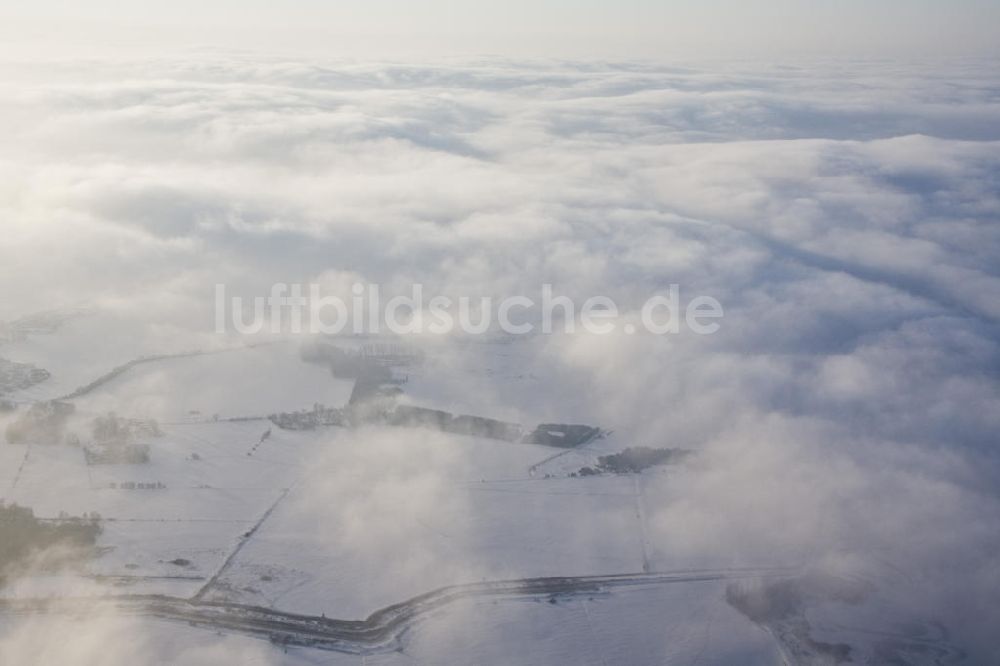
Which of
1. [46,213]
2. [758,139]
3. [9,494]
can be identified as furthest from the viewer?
[758,139]

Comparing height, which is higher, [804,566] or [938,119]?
[938,119]

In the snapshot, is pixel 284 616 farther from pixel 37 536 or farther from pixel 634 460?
pixel 634 460

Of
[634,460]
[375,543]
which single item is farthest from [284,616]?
[634,460]

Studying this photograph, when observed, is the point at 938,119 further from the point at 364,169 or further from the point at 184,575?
the point at 184,575

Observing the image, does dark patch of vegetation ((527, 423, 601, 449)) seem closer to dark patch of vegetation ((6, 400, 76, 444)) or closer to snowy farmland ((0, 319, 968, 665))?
snowy farmland ((0, 319, 968, 665))

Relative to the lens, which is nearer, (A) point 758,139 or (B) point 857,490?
(B) point 857,490

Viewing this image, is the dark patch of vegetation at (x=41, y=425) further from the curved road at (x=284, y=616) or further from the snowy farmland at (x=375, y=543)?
the curved road at (x=284, y=616)

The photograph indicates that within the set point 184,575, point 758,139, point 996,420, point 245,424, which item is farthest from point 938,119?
point 184,575

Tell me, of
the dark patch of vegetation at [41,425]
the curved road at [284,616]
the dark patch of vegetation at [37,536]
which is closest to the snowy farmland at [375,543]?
the curved road at [284,616]

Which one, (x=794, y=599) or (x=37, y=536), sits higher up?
(x=37, y=536)
